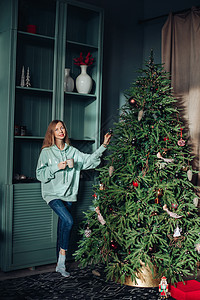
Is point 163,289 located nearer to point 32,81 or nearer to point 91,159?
point 91,159

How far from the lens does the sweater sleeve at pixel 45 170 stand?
3.63 m

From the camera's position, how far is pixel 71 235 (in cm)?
403

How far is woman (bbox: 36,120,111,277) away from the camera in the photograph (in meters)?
3.63

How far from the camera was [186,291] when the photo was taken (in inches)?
121

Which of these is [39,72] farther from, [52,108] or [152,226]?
[152,226]

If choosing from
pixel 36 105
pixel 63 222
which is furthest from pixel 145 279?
pixel 36 105

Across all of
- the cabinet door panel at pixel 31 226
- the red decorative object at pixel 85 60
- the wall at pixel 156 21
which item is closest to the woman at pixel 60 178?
the cabinet door panel at pixel 31 226

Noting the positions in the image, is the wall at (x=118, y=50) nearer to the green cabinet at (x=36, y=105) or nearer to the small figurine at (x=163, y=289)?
the green cabinet at (x=36, y=105)

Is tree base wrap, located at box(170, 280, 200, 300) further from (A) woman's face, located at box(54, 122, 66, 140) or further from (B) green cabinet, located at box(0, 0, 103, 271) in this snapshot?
(A) woman's face, located at box(54, 122, 66, 140)

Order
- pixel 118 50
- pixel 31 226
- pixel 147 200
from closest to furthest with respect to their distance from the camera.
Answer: pixel 147 200 → pixel 31 226 → pixel 118 50

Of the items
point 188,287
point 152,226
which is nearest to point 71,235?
point 152,226

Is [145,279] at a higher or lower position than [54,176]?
lower

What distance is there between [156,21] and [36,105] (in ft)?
6.32

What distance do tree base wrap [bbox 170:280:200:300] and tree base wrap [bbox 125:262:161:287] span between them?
0.66 ft
